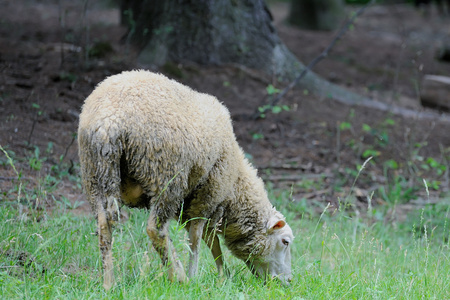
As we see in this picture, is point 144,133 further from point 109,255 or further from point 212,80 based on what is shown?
point 212,80

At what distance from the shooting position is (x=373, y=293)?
3.84 meters

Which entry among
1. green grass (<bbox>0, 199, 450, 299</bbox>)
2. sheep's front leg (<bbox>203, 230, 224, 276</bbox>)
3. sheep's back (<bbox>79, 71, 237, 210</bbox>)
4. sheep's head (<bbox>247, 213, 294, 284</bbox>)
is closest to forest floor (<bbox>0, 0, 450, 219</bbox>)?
green grass (<bbox>0, 199, 450, 299</bbox>)

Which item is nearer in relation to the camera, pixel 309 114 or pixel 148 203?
pixel 148 203

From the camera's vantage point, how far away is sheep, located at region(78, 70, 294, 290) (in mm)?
3512

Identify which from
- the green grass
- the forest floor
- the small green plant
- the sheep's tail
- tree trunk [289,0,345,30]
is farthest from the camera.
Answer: tree trunk [289,0,345,30]

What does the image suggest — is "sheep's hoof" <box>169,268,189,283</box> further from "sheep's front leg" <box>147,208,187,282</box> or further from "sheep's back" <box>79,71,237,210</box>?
"sheep's back" <box>79,71,237,210</box>

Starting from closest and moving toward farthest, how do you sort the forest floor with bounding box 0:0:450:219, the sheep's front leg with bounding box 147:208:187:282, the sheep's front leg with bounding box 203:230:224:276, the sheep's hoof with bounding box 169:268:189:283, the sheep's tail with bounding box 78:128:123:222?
the sheep's tail with bounding box 78:128:123:222 → the sheep's front leg with bounding box 147:208:187:282 → the sheep's hoof with bounding box 169:268:189:283 → the sheep's front leg with bounding box 203:230:224:276 → the forest floor with bounding box 0:0:450:219

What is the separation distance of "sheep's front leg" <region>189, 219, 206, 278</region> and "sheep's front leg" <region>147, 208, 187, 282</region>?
305 mm

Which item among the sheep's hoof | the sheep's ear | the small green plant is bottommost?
the small green plant

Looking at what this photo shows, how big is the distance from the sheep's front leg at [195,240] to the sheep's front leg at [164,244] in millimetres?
305

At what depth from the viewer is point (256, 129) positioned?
8.51 m

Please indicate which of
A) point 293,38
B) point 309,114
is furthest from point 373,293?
point 293,38

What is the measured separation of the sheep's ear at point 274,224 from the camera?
4406 mm

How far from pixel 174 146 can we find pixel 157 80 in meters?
0.63
